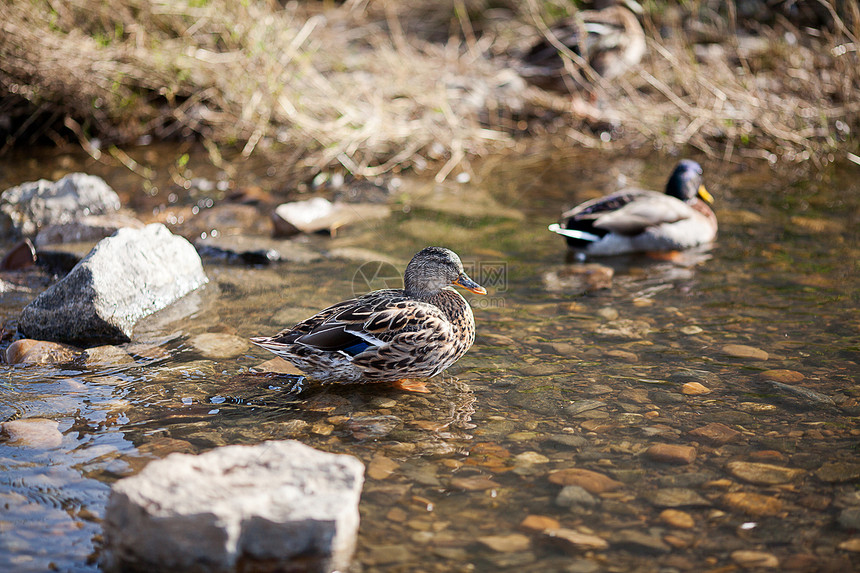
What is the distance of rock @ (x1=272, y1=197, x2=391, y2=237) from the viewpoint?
6941 millimetres

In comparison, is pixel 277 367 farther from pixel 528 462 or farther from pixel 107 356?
pixel 528 462

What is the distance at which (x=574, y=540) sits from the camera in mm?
2977

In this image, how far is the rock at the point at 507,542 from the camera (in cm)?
293

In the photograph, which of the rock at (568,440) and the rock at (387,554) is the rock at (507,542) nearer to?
the rock at (387,554)

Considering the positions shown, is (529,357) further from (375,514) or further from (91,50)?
(91,50)

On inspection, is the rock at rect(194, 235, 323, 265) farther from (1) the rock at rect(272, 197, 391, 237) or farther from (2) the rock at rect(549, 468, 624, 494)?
(2) the rock at rect(549, 468, 624, 494)

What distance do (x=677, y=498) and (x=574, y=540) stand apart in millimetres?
549

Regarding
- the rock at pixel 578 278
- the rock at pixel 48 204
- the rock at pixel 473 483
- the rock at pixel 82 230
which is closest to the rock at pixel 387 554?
the rock at pixel 473 483

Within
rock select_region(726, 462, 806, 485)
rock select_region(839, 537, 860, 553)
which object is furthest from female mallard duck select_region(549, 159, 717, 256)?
rock select_region(839, 537, 860, 553)

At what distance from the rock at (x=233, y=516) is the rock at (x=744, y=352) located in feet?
8.88

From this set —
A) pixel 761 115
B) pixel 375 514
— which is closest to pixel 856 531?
pixel 375 514

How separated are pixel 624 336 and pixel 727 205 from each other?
3303 millimetres

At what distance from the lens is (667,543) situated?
2.95 metres

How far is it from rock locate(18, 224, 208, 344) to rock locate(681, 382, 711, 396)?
10.8ft
